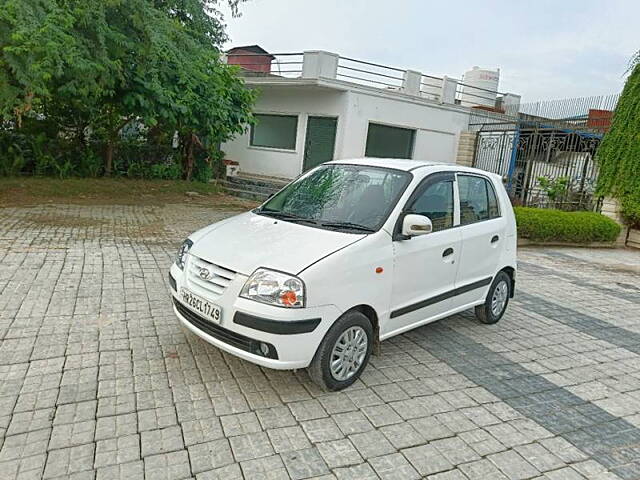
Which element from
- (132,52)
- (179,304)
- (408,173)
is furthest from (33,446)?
(132,52)

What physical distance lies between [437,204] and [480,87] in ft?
57.1

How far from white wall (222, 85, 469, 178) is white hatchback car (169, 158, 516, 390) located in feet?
37.8

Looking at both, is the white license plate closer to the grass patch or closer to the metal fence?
the grass patch

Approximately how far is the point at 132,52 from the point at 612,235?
12093 millimetres

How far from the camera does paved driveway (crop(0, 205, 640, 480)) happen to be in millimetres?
2600

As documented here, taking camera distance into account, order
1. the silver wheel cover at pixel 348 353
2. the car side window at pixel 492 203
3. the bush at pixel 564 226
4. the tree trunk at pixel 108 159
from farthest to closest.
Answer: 1. the tree trunk at pixel 108 159
2. the bush at pixel 564 226
3. the car side window at pixel 492 203
4. the silver wheel cover at pixel 348 353

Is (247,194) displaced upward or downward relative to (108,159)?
downward

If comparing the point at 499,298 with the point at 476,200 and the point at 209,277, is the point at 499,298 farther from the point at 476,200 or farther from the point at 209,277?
the point at 209,277

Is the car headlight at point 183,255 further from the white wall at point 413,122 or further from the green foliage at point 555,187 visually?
the white wall at point 413,122

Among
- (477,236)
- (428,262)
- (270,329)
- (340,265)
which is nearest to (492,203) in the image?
(477,236)

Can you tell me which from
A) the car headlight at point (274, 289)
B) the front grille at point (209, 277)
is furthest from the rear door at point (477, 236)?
the front grille at point (209, 277)

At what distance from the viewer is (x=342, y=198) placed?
398 cm

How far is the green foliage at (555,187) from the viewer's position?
1299 cm

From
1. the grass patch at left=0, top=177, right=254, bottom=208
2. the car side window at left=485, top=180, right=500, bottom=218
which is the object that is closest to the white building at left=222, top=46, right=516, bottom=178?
the grass patch at left=0, top=177, right=254, bottom=208
